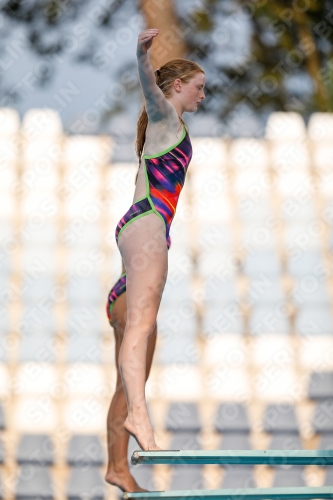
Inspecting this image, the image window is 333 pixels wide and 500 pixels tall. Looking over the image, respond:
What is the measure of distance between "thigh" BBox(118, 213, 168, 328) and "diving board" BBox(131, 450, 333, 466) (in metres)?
0.46

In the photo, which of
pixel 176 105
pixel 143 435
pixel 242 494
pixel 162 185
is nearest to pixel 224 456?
pixel 242 494

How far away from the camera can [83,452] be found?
3615mm

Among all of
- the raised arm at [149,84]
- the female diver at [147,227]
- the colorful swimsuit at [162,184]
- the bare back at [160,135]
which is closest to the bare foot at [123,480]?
the female diver at [147,227]

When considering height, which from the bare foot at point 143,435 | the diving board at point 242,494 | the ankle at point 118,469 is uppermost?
the bare foot at point 143,435

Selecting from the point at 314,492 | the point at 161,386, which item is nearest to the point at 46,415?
the point at 161,386

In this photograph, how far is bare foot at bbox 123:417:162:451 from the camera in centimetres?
180

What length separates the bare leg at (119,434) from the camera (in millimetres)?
2295

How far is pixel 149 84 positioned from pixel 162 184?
0.33 meters

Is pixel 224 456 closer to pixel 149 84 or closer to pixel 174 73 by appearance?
pixel 149 84

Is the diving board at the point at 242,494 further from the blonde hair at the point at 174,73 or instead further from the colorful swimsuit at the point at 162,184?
the blonde hair at the point at 174,73

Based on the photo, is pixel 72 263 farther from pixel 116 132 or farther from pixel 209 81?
pixel 209 81

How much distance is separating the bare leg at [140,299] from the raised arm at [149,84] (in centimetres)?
33

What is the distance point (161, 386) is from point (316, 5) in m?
3.69

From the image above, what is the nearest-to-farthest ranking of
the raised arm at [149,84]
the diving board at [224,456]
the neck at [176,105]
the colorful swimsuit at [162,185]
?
the diving board at [224,456] → the raised arm at [149,84] → the colorful swimsuit at [162,185] → the neck at [176,105]
